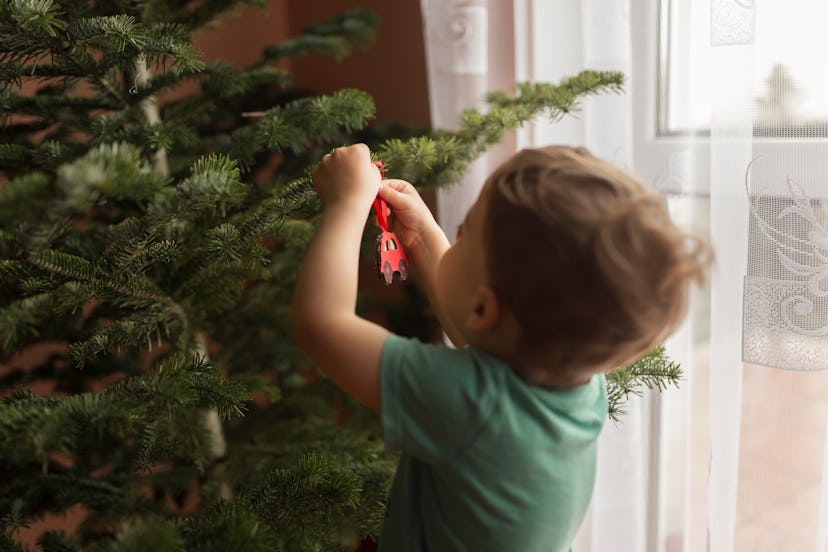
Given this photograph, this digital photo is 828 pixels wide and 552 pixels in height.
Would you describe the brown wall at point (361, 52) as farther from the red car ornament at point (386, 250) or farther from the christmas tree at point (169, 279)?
the red car ornament at point (386, 250)

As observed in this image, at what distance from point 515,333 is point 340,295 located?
15 cm

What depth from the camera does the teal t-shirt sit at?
0.57 meters

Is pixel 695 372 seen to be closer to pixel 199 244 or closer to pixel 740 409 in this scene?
pixel 740 409

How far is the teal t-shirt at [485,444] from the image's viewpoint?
57cm

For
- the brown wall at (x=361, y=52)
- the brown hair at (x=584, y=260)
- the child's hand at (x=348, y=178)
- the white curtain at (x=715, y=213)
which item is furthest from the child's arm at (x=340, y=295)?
the brown wall at (x=361, y=52)

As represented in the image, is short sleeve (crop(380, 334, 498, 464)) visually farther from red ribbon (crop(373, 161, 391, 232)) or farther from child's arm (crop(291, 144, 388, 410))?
red ribbon (crop(373, 161, 391, 232))

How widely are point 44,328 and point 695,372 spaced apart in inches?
34.5

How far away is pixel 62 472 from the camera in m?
0.95

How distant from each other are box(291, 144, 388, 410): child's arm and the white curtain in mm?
490

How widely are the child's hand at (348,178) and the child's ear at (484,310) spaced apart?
0.14 m

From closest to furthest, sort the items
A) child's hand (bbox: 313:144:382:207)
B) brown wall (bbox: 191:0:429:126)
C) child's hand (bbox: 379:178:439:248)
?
1. child's hand (bbox: 313:144:382:207)
2. child's hand (bbox: 379:178:439:248)
3. brown wall (bbox: 191:0:429:126)

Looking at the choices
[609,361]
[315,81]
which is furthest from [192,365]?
[315,81]

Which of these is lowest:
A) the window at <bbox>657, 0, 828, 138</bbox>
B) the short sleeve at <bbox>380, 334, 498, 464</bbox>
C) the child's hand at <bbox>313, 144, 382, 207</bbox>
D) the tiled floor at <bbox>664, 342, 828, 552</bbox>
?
the tiled floor at <bbox>664, 342, 828, 552</bbox>

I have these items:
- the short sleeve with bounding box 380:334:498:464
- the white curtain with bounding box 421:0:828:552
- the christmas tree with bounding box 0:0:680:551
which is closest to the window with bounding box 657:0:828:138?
the white curtain with bounding box 421:0:828:552
